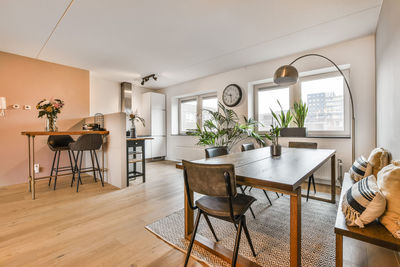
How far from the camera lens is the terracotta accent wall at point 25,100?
3.42 m

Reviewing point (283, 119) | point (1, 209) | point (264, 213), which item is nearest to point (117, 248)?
point (264, 213)

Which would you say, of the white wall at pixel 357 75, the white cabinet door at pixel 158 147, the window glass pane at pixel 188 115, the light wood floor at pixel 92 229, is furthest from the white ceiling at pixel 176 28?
the white cabinet door at pixel 158 147

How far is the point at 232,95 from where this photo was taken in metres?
4.50

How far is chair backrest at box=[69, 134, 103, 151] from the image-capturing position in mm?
2994

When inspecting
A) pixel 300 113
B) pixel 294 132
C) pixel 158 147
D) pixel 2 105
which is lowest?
pixel 158 147

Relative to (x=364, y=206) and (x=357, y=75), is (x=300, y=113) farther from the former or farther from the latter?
(x=364, y=206)

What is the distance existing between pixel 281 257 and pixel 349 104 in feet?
Result: 9.92

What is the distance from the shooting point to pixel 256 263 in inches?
54.3

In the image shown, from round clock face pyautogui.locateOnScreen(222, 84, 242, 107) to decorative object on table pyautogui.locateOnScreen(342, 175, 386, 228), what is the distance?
344 centimetres

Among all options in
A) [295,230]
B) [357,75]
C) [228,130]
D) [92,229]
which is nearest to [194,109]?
[228,130]

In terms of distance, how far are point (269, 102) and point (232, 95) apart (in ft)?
2.87

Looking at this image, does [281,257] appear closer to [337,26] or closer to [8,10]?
[337,26]

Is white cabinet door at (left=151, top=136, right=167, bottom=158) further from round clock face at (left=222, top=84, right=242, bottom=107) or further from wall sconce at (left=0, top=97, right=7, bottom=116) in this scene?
wall sconce at (left=0, top=97, right=7, bottom=116)

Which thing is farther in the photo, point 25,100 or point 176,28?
point 25,100
